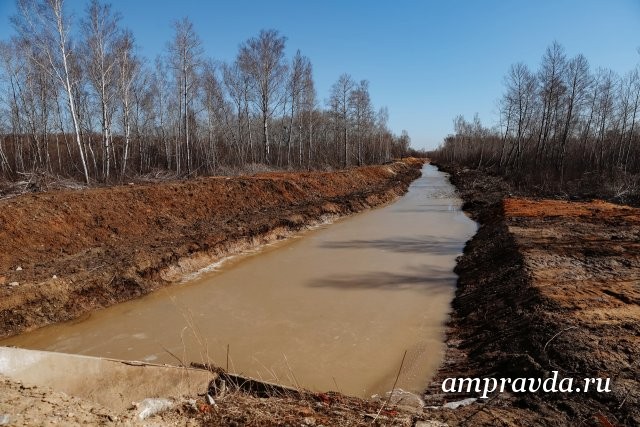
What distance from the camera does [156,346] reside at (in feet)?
18.4

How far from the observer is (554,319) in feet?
16.7

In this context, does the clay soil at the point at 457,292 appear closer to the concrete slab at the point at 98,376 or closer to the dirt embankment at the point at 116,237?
the dirt embankment at the point at 116,237

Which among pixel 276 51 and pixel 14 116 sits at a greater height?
pixel 276 51

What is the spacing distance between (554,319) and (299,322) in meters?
3.85

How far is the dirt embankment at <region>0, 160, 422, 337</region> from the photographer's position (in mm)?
6684

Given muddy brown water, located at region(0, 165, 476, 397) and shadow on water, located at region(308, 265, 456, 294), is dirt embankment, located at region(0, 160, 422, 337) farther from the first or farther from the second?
shadow on water, located at region(308, 265, 456, 294)

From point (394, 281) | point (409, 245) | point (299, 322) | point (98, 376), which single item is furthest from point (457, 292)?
point (98, 376)

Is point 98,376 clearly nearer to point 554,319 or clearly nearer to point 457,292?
point 554,319

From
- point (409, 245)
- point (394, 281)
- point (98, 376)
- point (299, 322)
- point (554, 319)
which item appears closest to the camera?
point (98, 376)

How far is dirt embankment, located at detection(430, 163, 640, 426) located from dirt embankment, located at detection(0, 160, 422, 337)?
20.5ft

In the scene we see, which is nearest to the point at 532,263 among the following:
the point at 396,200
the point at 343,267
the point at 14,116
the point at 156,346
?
the point at 343,267

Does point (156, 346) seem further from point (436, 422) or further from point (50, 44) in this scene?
point (50, 44)

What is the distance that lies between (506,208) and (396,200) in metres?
8.81

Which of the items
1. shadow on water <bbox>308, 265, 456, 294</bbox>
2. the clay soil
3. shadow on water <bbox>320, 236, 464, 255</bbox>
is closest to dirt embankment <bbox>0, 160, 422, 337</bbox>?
the clay soil
